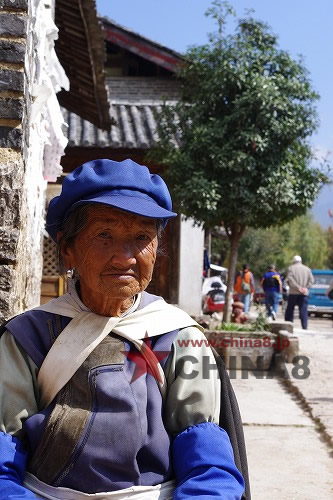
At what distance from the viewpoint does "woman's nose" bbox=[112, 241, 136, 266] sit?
6.66 ft

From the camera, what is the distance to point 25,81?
124 inches

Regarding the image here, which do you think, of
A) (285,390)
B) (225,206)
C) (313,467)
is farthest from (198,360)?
(225,206)

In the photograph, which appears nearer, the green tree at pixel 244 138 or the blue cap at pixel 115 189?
the blue cap at pixel 115 189

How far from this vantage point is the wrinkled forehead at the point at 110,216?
2031 millimetres

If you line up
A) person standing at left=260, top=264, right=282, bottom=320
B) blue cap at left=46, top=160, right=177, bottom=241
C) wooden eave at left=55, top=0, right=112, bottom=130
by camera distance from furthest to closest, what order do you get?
person standing at left=260, top=264, right=282, bottom=320 → wooden eave at left=55, top=0, right=112, bottom=130 → blue cap at left=46, top=160, right=177, bottom=241

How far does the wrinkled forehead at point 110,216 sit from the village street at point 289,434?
2.49m

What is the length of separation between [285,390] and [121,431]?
566cm

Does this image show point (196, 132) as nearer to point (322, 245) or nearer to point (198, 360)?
point (198, 360)

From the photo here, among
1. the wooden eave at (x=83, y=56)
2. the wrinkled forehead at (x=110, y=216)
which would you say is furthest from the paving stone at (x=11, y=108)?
the wooden eave at (x=83, y=56)

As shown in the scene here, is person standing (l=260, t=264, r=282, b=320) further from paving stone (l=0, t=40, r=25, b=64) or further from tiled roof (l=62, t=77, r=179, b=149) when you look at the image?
paving stone (l=0, t=40, r=25, b=64)

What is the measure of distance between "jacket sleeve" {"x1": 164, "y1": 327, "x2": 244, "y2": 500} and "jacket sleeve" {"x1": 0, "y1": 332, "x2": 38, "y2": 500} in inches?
15.7

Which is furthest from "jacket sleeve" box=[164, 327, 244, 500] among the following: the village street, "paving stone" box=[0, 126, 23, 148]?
the village street

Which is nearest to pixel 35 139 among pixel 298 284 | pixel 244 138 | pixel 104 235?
pixel 104 235

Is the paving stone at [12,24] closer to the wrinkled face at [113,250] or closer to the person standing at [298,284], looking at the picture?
the wrinkled face at [113,250]
